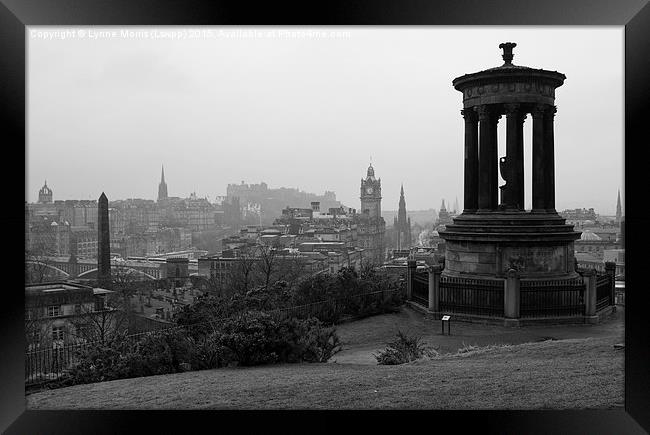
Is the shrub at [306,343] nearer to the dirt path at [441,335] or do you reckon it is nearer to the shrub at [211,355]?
the dirt path at [441,335]

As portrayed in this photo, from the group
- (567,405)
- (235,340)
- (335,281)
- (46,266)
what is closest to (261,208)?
(46,266)

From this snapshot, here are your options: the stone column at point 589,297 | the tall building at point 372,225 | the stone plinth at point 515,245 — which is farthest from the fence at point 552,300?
the tall building at point 372,225

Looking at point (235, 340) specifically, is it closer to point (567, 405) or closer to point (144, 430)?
point (144, 430)

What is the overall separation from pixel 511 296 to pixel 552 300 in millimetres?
1159

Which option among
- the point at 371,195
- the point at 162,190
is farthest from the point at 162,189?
the point at 371,195

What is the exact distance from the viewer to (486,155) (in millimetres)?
15867

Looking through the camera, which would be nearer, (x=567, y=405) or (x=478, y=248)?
(x=567, y=405)

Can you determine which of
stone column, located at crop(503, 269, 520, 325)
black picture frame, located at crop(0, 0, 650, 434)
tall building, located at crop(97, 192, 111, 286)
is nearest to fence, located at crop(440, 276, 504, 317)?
stone column, located at crop(503, 269, 520, 325)

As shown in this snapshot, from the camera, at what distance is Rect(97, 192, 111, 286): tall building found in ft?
135

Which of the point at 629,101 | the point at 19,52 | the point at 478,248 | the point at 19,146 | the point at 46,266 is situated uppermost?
Answer: the point at 19,52

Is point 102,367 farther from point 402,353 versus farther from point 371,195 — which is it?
point 371,195

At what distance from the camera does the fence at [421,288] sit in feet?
49.6

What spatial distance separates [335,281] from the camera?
1585 cm

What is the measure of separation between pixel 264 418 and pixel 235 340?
9.29ft
